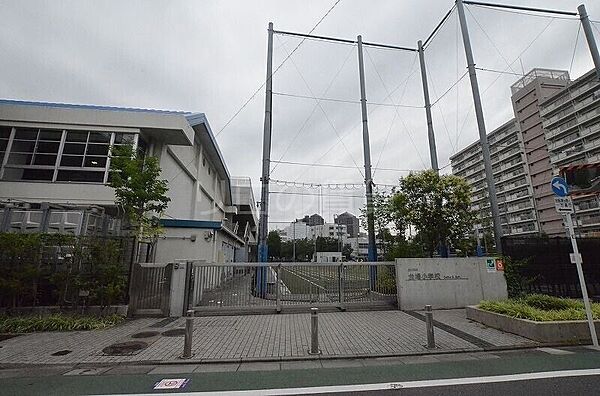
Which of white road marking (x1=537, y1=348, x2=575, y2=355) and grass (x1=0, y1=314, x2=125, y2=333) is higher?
grass (x1=0, y1=314, x2=125, y2=333)

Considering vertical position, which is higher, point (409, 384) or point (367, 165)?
point (367, 165)

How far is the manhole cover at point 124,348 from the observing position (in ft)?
18.7

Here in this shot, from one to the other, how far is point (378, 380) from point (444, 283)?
680 cm

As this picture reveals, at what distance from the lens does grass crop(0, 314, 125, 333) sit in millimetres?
7281

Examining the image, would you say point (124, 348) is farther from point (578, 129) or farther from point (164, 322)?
point (578, 129)

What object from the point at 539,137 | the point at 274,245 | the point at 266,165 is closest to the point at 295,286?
the point at 266,165

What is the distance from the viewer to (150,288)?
29.6ft

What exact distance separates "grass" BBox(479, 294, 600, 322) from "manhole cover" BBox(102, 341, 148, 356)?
847 centimetres

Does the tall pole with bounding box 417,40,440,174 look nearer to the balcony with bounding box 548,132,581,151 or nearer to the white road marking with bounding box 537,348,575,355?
the white road marking with bounding box 537,348,575,355

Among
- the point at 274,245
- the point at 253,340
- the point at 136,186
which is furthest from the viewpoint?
the point at 274,245

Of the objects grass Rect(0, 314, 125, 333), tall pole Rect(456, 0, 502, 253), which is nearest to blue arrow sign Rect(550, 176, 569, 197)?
tall pole Rect(456, 0, 502, 253)

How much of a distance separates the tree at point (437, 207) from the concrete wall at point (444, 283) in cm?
196

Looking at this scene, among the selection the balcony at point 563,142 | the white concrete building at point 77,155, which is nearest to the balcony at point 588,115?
the balcony at point 563,142

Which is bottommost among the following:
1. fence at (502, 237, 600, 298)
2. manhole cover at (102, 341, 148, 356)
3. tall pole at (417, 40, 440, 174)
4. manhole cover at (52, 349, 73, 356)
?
manhole cover at (52, 349, 73, 356)
